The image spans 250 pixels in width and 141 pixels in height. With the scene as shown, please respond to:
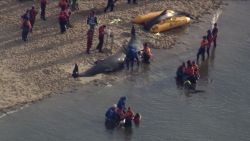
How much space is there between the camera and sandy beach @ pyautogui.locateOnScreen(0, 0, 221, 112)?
116 ft

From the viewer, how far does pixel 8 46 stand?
39.2 meters

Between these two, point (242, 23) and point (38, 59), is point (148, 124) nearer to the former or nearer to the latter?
point (38, 59)

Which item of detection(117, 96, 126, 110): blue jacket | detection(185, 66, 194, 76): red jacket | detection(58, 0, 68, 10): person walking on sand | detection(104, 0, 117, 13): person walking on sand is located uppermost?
detection(58, 0, 68, 10): person walking on sand

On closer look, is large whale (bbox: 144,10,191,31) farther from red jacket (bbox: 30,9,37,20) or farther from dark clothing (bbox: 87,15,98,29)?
red jacket (bbox: 30,9,37,20)

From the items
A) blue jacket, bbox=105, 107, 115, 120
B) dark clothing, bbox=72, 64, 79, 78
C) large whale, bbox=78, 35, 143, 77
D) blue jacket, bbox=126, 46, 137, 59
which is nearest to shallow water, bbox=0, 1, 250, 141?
blue jacket, bbox=105, 107, 115, 120

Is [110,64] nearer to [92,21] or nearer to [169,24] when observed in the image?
[92,21]

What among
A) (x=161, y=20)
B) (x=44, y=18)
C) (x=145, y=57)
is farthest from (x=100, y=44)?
(x=161, y=20)

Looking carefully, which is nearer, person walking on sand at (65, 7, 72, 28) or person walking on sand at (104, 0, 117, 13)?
person walking on sand at (65, 7, 72, 28)

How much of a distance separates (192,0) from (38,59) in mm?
13585

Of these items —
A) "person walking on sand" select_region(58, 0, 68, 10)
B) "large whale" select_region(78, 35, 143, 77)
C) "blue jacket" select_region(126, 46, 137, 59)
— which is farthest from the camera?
"person walking on sand" select_region(58, 0, 68, 10)

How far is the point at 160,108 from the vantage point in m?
34.5

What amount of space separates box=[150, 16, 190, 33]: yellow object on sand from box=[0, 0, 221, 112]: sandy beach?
0.40m

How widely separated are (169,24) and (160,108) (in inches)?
376

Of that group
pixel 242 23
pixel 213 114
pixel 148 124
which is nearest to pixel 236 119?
pixel 213 114
